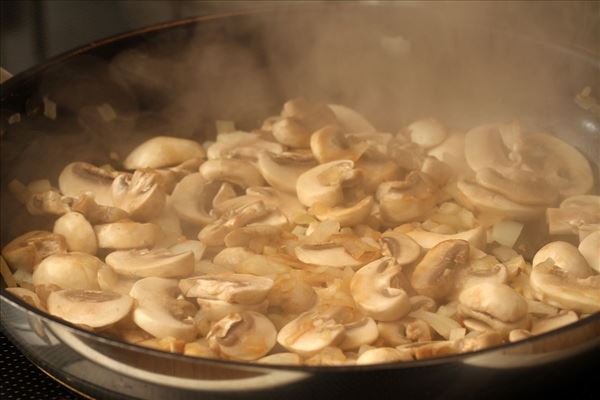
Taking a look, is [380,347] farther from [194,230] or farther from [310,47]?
[310,47]

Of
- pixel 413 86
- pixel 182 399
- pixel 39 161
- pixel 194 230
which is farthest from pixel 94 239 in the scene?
pixel 413 86

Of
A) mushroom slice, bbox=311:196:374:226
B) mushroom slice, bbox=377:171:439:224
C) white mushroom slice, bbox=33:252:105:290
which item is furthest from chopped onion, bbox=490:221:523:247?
white mushroom slice, bbox=33:252:105:290

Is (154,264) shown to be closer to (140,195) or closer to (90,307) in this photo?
(90,307)

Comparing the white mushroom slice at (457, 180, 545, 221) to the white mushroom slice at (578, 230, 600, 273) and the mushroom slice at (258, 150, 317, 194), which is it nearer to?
the white mushroom slice at (578, 230, 600, 273)

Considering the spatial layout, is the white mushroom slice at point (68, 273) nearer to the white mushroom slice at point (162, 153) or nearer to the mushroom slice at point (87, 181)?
the mushroom slice at point (87, 181)

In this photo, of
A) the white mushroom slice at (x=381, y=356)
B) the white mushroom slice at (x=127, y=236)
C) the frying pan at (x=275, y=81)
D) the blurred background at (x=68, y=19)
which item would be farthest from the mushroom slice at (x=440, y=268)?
the blurred background at (x=68, y=19)

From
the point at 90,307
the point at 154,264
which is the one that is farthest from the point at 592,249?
the point at 90,307
